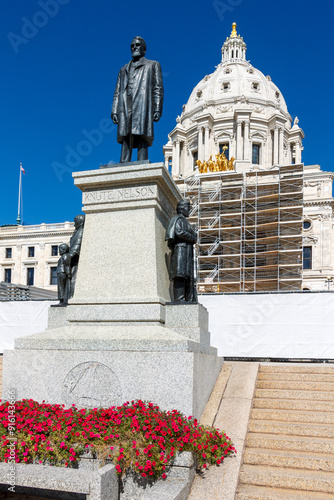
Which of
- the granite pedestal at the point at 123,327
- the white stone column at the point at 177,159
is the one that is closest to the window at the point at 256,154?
the white stone column at the point at 177,159

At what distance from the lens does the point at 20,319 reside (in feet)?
54.5

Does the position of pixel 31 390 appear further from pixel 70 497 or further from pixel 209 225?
pixel 209 225

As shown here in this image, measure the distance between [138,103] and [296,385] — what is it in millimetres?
5511

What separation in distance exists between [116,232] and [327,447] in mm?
4232

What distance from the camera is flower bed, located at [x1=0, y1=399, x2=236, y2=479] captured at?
4.73m

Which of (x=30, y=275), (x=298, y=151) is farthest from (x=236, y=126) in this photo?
(x=30, y=275)

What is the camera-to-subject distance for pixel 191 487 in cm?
491

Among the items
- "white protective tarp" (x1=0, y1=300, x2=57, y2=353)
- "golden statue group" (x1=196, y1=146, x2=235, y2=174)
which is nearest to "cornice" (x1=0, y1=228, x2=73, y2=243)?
"golden statue group" (x1=196, y1=146, x2=235, y2=174)

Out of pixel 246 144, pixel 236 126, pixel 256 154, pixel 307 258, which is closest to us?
pixel 307 258

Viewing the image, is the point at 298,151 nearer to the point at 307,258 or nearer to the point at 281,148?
the point at 281,148

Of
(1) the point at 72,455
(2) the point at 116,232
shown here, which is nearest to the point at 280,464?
(1) the point at 72,455

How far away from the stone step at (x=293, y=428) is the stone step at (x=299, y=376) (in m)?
1.78

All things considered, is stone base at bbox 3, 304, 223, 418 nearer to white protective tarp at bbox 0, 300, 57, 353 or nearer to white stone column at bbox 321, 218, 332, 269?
white protective tarp at bbox 0, 300, 57, 353

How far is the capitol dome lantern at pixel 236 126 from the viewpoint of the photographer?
72.1 meters
